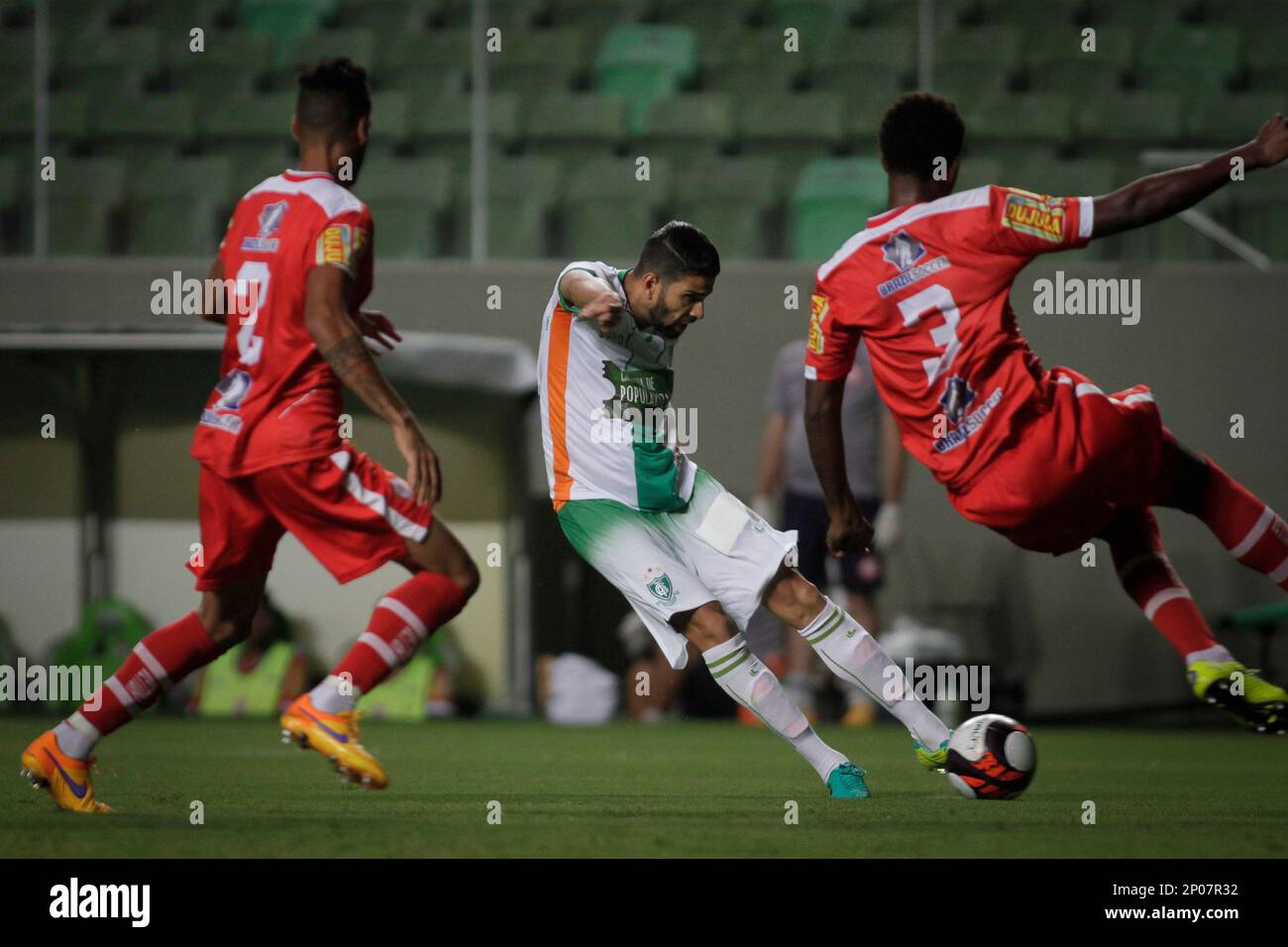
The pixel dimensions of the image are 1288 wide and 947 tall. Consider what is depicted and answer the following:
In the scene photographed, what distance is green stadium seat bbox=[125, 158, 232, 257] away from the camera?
395 inches

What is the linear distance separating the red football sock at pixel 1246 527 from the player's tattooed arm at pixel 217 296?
2617 millimetres

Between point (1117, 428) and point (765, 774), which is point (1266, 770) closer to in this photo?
point (765, 774)

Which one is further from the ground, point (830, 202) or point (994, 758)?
point (830, 202)

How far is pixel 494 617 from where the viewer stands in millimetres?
9609

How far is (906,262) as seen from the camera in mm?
4680

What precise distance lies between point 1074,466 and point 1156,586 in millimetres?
536

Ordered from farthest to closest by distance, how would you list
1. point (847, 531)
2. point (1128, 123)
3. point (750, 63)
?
point (750, 63) → point (1128, 123) → point (847, 531)

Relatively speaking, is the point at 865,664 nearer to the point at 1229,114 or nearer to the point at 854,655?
the point at 854,655

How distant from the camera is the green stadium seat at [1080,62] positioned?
1076 cm

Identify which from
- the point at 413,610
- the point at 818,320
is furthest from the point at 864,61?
the point at 413,610

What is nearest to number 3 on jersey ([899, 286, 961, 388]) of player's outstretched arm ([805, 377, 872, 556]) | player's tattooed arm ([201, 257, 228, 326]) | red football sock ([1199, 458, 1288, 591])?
player's outstretched arm ([805, 377, 872, 556])

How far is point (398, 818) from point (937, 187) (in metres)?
2.12

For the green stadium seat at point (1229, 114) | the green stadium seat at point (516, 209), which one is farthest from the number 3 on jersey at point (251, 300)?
the green stadium seat at point (1229, 114)
